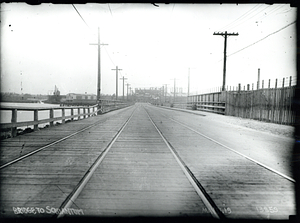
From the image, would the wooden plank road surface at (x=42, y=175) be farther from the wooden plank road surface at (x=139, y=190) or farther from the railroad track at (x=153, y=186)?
the wooden plank road surface at (x=139, y=190)

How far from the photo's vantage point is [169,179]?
4.75 m

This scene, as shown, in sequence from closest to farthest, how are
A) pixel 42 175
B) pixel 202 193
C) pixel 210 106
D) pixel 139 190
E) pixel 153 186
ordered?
pixel 202 193, pixel 139 190, pixel 153 186, pixel 42 175, pixel 210 106

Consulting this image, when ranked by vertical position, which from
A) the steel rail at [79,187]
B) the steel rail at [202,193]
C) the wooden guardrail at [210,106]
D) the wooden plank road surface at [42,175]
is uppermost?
the wooden guardrail at [210,106]

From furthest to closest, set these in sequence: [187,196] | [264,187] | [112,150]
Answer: [112,150] < [264,187] < [187,196]

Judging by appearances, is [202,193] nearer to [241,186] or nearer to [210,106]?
[241,186]

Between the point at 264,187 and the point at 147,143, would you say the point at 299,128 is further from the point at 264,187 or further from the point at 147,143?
the point at 147,143

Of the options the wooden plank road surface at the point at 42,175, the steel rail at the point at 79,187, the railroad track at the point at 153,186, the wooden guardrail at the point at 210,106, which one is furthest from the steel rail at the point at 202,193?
the wooden guardrail at the point at 210,106

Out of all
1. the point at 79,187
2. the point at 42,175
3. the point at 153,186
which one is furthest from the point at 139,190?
the point at 42,175

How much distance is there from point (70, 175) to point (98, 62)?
22891 mm

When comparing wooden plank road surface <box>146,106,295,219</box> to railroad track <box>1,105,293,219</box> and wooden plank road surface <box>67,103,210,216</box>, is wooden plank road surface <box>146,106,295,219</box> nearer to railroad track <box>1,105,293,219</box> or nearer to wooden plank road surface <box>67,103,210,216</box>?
railroad track <box>1,105,293,219</box>

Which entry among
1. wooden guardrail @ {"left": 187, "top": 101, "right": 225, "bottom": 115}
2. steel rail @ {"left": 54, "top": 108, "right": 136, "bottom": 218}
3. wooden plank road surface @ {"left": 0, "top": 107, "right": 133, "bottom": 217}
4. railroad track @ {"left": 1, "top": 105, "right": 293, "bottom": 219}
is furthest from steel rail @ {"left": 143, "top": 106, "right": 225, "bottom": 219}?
wooden guardrail @ {"left": 187, "top": 101, "right": 225, "bottom": 115}

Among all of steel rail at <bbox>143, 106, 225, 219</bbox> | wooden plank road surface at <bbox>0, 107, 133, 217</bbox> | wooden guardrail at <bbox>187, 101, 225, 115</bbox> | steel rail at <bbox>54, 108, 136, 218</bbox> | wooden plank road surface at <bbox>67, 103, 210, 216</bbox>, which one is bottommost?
wooden plank road surface at <bbox>0, 107, 133, 217</bbox>

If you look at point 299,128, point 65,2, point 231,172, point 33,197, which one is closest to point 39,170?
point 33,197

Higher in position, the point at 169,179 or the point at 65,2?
the point at 65,2
